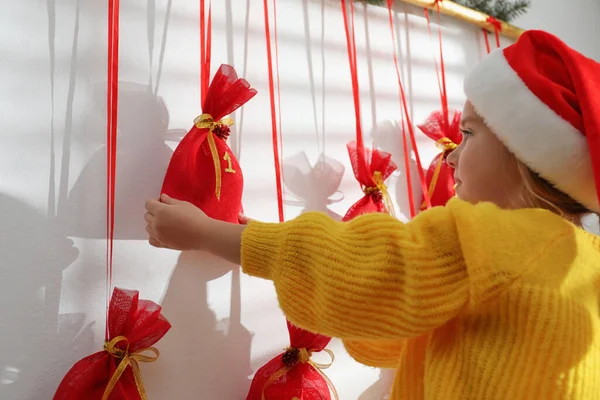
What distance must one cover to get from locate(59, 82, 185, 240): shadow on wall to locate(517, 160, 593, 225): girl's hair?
52 cm

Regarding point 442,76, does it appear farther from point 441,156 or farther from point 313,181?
point 313,181

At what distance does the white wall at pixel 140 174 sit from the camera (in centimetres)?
71

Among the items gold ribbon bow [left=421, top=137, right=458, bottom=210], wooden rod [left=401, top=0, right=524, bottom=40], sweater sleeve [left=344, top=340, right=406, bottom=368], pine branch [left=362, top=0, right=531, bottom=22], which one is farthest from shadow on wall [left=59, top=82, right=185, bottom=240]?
pine branch [left=362, top=0, right=531, bottom=22]

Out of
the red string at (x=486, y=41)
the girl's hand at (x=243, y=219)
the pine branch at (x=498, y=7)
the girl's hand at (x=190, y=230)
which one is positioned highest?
the pine branch at (x=498, y=7)

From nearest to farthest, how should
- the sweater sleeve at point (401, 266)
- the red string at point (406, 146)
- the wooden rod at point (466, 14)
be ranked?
the sweater sleeve at point (401, 266) → the red string at point (406, 146) → the wooden rod at point (466, 14)

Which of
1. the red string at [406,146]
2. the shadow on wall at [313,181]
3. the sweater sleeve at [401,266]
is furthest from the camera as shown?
the red string at [406,146]

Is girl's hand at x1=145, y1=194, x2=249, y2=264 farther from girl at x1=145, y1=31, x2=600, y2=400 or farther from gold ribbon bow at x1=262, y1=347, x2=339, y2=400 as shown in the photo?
gold ribbon bow at x1=262, y1=347, x2=339, y2=400

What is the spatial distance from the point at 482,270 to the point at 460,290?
32mm

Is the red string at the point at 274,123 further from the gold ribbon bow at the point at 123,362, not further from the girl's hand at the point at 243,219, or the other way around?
the gold ribbon bow at the point at 123,362

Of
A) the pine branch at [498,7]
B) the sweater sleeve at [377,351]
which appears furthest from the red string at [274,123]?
the pine branch at [498,7]

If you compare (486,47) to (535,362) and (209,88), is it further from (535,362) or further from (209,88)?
(535,362)

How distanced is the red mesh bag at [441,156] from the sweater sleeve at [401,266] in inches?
24.5

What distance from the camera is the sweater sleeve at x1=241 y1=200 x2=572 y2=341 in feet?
1.75

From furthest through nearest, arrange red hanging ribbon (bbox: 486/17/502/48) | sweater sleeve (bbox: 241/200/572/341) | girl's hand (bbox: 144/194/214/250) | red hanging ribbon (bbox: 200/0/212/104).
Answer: red hanging ribbon (bbox: 486/17/502/48) < red hanging ribbon (bbox: 200/0/212/104) < girl's hand (bbox: 144/194/214/250) < sweater sleeve (bbox: 241/200/572/341)
